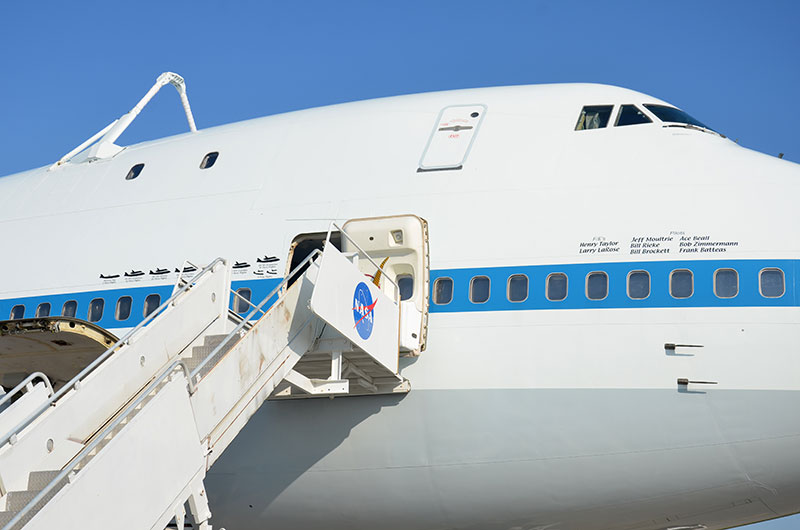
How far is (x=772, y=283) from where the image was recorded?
911cm

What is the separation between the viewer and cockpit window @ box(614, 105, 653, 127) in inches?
429

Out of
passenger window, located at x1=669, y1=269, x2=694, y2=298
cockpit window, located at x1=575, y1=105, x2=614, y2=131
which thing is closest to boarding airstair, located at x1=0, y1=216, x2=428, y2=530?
passenger window, located at x1=669, y1=269, x2=694, y2=298

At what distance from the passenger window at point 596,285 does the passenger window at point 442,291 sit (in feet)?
4.70

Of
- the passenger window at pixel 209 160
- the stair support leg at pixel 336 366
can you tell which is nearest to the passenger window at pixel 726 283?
the stair support leg at pixel 336 366

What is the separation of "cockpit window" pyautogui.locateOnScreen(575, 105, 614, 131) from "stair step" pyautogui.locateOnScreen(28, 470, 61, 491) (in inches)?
278

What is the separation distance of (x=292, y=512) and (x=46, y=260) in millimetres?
5124

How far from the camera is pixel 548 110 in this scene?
11195mm

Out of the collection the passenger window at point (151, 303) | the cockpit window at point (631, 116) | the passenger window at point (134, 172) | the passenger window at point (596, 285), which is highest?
the passenger window at point (134, 172)

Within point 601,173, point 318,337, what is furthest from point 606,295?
point 318,337

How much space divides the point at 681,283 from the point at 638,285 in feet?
1.36

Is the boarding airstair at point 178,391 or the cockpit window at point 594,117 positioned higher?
the cockpit window at point 594,117

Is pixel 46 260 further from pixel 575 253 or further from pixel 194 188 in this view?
pixel 575 253

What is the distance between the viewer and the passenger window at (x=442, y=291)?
9.91 m

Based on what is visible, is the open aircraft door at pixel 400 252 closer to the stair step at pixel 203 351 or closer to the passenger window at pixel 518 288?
the passenger window at pixel 518 288
